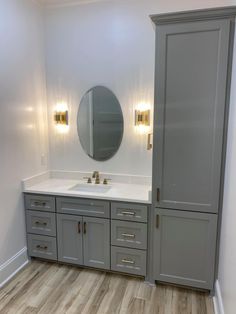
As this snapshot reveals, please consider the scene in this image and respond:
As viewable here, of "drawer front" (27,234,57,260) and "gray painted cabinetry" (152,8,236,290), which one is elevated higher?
"gray painted cabinetry" (152,8,236,290)

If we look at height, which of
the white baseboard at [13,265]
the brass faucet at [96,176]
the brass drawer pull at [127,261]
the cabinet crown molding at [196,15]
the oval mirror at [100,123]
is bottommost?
the white baseboard at [13,265]

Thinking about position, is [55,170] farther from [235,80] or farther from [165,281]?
[235,80]

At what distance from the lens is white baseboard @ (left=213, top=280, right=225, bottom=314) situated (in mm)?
2010

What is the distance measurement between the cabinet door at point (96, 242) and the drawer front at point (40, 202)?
419 mm

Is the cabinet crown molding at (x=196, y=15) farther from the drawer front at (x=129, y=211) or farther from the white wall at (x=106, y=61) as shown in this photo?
the drawer front at (x=129, y=211)

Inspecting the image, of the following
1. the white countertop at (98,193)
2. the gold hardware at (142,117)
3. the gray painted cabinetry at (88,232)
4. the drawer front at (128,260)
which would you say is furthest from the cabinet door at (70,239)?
the gold hardware at (142,117)

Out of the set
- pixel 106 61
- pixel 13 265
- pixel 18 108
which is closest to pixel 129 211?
pixel 13 265

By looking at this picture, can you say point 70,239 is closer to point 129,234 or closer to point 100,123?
point 129,234

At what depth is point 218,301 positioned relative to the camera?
2.12 meters

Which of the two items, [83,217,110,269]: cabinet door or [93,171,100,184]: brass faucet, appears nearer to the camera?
[83,217,110,269]: cabinet door

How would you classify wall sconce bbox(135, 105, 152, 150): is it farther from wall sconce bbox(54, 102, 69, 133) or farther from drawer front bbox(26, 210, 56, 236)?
drawer front bbox(26, 210, 56, 236)

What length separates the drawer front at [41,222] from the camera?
2.76m

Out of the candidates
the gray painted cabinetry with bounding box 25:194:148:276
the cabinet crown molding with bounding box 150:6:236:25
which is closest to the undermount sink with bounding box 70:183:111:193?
the gray painted cabinetry with bounding box 25:194:148:276

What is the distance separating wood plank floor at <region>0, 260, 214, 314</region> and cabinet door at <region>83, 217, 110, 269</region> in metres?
0.16
